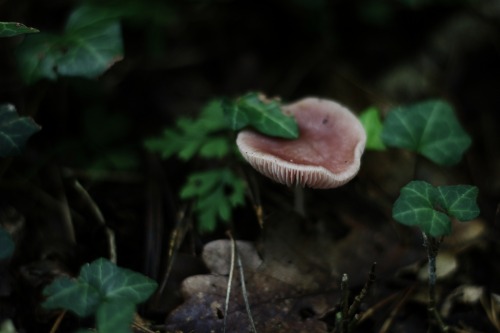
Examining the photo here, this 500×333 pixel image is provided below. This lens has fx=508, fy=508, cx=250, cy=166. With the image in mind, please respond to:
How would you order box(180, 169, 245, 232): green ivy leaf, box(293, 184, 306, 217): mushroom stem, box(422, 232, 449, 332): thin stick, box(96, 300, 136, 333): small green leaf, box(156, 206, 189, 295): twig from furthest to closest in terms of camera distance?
box(293, 184, 306, 217): mushroom stem → box(180, 169, 245, 232): green ivy leaf → box(156, 206, 189, 295): twig → box(422, 232, 449, 332): thin stick → box(96, 300, 136, 333): small green leaf

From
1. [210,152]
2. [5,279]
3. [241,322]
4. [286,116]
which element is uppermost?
[286,116]

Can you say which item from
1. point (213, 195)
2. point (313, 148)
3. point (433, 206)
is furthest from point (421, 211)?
point (213, 195)

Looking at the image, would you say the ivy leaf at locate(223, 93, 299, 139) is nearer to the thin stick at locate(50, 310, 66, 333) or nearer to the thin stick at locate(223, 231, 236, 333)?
the thin stick at locate(223, 231, 236, 333)

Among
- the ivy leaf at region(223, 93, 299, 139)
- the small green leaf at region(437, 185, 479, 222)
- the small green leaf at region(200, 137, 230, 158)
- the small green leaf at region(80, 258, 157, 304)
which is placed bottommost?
the small green leaf at region(80, 258, 157, 304)

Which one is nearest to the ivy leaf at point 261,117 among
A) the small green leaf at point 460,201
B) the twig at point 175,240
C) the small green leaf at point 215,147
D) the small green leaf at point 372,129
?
the small green leaf at point 215,147

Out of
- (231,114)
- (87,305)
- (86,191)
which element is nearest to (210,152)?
(231,114)

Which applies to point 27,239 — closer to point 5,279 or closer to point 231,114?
point 5,279

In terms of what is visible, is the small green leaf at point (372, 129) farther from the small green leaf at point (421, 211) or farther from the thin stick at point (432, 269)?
the thin stick at point (432, 269)

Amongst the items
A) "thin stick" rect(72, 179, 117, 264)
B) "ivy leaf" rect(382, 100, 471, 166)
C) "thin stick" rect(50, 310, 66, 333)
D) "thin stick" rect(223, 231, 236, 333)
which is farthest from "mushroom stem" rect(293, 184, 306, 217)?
"thin stick" rect(50, 310, 66, 333)
